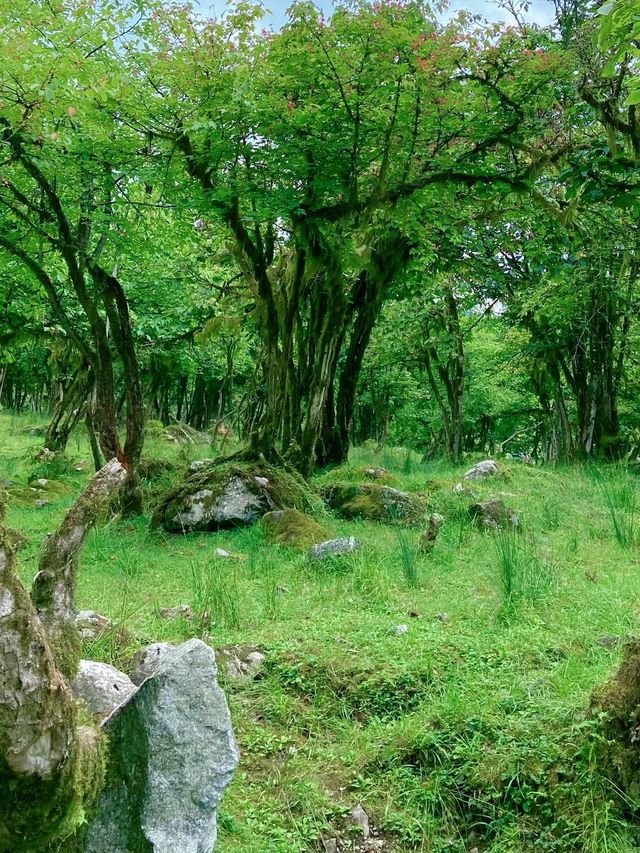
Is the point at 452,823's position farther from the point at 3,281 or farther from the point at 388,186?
the point at 3,281

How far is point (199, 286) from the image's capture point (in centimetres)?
1352

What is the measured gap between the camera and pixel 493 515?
7.29 m

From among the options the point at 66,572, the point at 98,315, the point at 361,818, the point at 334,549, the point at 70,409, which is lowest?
the point at 361,818

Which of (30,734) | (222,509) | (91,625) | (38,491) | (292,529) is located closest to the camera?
(30,734)

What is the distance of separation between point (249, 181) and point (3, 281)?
5575 millimetres

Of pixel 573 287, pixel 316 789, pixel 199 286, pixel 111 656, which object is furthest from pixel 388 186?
pixel 316 789

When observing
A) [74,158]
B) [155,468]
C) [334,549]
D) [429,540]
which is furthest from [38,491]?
[429,540]

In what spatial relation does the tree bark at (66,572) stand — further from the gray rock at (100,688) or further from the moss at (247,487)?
the moss at (247,487)

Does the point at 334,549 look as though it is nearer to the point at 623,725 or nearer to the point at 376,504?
the point at 376,504

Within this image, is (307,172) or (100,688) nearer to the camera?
(100,688)

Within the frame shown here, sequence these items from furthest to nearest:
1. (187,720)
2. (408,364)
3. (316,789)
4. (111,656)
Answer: (408,364)
(111,656)
(316,789)
(187,720)

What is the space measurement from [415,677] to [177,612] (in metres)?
1.83

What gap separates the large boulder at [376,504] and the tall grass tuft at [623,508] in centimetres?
223

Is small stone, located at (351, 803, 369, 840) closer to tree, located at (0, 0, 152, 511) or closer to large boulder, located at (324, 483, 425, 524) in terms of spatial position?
large boulder, located at (324, 483, 425, 524)
